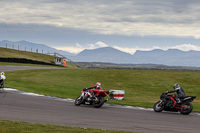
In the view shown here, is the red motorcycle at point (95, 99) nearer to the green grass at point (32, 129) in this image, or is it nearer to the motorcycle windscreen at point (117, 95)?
the motorcycle windscreen at point (117, 95)

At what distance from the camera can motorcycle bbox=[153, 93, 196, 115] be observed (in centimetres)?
1727

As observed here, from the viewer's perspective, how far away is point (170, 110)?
58.9 ft

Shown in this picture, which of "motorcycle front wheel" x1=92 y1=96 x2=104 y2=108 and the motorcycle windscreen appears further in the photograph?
the motorcycle windscreen

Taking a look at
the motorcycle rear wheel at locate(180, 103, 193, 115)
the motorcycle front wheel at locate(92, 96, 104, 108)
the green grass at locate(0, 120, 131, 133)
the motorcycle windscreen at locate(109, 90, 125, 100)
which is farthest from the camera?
the motorcycle windscreen at locate(109, 90, 125, 100)

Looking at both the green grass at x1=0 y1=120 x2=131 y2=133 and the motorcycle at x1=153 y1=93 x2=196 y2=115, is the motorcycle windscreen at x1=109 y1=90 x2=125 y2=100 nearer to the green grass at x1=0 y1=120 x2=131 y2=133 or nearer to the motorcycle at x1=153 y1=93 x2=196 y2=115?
the motorcycle at x1=153 y1=93 x2=196 y2=115

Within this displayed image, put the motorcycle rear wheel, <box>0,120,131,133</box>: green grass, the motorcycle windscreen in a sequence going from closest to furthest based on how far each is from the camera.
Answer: <box>0,120,131,133</box>: green grass < the motorcycle rear wheel < the motorcycle windscreen

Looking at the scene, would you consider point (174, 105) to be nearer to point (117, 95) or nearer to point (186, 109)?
point (186, 109)

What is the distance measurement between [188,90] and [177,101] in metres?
21.8

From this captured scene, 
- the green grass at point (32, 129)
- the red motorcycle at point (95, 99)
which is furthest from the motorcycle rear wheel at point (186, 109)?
the green grass at point (32, 129)

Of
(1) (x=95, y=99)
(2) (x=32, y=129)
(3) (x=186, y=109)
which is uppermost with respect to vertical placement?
(1) (x=95, y=99)

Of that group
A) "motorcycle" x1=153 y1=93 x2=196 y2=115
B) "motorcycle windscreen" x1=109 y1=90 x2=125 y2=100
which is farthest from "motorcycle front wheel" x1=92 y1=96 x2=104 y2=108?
"motorcycle windscreen" x1=109 y1=90 x2=125 y2=100

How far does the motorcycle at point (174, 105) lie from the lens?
17.3 m

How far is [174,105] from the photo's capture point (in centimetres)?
1767

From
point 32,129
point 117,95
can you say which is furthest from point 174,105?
point 32,129
